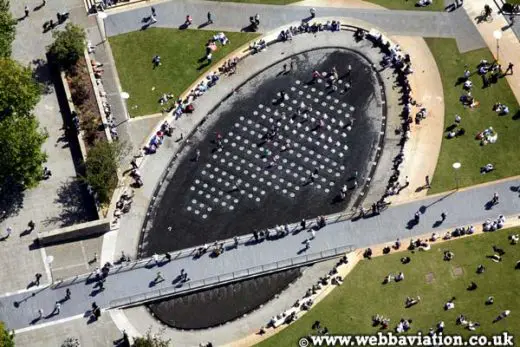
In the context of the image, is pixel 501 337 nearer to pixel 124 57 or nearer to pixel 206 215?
pixel 206 215

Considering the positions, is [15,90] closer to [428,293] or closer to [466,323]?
[428,293]

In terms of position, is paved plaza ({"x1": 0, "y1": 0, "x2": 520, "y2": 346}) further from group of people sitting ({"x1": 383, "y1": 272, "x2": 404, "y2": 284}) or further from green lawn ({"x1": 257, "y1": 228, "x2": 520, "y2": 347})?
group of people sitting ({"x1": 383, "y1": 272, "x2": 404, "y2": 284})

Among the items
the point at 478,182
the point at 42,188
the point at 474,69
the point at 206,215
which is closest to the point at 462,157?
the point at 478,182

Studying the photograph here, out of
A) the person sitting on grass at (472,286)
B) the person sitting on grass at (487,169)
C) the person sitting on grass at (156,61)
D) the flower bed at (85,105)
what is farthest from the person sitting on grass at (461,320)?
the person sitting on grass at (156,61)

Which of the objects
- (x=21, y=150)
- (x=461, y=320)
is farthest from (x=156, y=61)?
(x=461, y=320)

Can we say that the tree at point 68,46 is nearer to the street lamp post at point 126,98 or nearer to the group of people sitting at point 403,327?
the street lamp post at point 126,98

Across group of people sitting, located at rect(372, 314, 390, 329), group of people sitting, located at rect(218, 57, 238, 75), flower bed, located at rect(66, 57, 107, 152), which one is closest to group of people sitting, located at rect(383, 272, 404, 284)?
group of people sitting, located at rect(372, 314, 390, 329)
